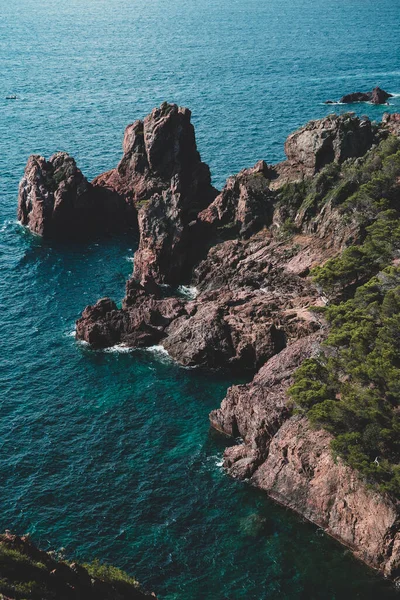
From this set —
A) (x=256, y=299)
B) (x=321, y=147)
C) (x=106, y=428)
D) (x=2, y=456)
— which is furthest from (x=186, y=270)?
(x=2, y=456)

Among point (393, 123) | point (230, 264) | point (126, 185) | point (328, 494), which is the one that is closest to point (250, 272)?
point (230, 264)

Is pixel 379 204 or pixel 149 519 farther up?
pixel 379 204

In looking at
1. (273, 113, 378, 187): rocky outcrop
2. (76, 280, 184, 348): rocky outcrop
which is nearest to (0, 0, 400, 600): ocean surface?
(76, 280, 184, 348): rocky outcrop

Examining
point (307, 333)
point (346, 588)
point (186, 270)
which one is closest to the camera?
point (346, 588)

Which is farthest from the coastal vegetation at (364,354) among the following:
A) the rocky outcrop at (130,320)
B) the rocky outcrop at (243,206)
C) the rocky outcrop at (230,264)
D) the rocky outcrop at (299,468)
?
the rocky outcrop at (130,320)

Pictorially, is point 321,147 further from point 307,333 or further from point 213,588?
point 213,588

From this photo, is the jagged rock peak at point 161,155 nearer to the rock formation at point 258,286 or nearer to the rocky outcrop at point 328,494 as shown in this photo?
the rock formation at point 258,286

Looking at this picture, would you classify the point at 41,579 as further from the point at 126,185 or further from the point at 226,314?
the point at 126,185
